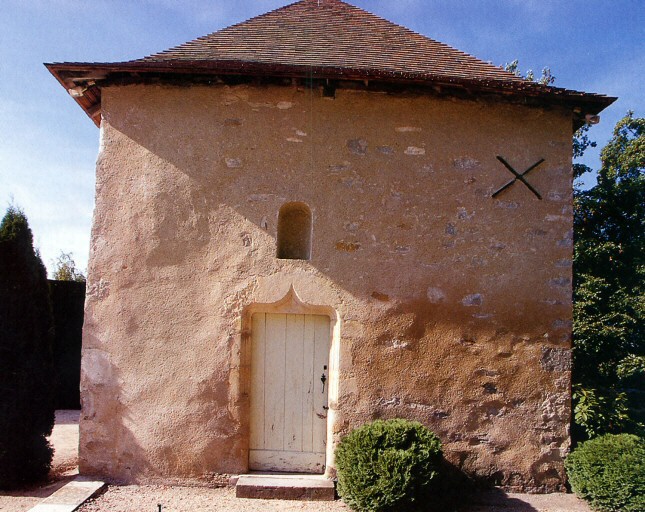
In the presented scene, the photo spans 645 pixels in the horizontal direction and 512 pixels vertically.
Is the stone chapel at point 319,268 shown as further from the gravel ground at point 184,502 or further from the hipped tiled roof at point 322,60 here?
the gravel ground at point 184,502

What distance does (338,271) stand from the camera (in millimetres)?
5234

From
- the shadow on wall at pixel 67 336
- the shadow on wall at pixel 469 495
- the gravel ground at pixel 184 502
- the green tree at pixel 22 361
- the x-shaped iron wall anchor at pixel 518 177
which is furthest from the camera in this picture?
the shadow on wall at pixel 67 336

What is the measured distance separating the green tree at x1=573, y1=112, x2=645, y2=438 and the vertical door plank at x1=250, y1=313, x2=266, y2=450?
4.09 m

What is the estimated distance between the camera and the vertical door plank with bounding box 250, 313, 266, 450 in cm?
527

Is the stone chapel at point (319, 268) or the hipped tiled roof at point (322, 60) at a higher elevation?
the hipped tiled roof at point (322, 60)

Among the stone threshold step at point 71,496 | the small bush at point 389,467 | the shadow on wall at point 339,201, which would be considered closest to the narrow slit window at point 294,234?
the shadow on wall at point 339,201

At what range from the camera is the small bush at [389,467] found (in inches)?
171

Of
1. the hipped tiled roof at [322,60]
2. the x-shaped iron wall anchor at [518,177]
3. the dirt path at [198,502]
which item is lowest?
the dirt path at [198,502]

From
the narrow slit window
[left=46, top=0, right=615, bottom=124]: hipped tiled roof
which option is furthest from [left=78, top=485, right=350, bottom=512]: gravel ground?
[left=46, top=0, right=615, bottom=124]: hipped tiled roof

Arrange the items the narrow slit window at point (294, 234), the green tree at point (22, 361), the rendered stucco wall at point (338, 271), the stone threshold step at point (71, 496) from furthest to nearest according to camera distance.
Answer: the narrow slit window at point (294, 234) < the rendered stucco wall at point (338, 271) < the green tree at point (22, 361) < the stone threshold step at point (71, 496)

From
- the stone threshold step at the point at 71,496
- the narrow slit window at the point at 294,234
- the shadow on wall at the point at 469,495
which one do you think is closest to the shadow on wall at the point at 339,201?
the narrow slit window at the point at 294,234

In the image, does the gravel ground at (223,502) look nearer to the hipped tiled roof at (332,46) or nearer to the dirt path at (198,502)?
the dirt path at (198,502)

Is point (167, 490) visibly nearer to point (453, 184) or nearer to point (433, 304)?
point (433, 304)

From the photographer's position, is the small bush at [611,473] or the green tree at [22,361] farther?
the green tree at [22,361]
